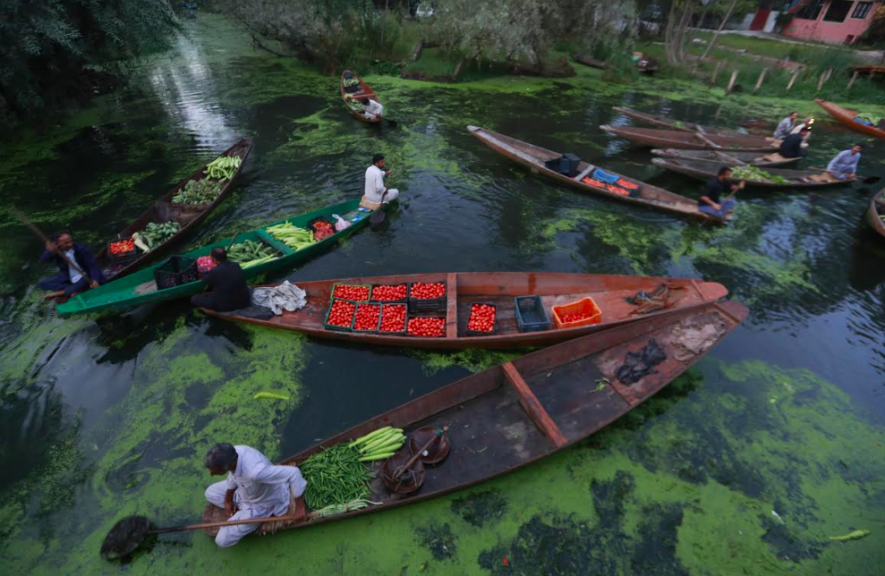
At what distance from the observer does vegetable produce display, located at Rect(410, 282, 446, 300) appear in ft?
29.6

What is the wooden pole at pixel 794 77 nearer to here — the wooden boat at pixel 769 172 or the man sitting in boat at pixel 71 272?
the wooden boat at pixel 769 172

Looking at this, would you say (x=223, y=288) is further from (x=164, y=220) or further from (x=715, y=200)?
(x=715, y=200)

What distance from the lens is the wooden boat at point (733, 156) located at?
1521 centimetres

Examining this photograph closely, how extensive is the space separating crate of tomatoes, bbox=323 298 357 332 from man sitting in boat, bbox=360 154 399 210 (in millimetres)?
4755

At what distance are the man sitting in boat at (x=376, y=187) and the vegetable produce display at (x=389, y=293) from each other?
434 centimetres

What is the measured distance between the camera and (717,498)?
626cm

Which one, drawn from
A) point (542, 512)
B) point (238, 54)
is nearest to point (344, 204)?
point (542, 512)

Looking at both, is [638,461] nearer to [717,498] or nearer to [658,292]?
[717,498]

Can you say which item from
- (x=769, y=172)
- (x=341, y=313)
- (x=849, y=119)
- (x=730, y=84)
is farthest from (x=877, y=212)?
(x=341, y=313)

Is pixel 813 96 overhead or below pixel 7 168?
overhead

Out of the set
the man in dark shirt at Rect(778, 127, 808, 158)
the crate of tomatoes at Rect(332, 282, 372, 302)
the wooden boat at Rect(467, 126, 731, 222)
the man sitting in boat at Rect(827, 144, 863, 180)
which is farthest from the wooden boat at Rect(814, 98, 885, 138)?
the crate of tomatoes at Rect(332, 282, 372, 302)

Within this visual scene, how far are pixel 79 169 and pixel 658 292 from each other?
21.1 m

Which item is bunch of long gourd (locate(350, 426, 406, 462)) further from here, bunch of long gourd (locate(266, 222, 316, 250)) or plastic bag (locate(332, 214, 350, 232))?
plastic bag (locate(332, 214, 350, 232))

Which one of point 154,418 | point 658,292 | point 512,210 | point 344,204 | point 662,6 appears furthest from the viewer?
point 662,6
